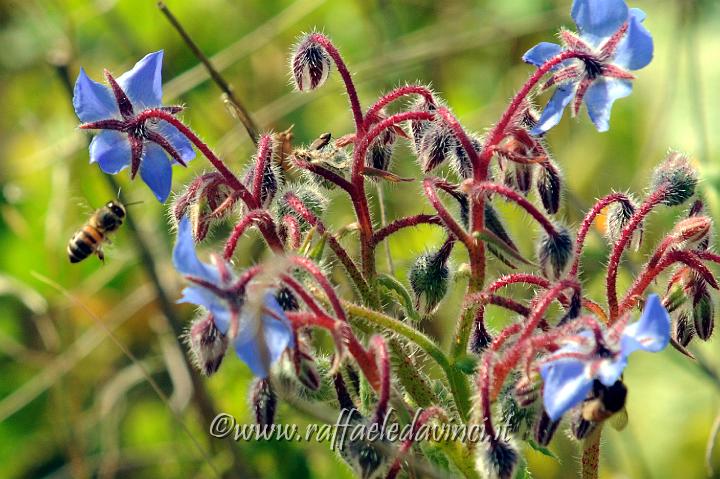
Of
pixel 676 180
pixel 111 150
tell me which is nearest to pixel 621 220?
pixel 676 180

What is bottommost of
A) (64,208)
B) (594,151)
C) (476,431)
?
(594,151)

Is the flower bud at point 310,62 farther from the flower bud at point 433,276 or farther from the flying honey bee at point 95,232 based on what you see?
the flying honey bee at point 95,232

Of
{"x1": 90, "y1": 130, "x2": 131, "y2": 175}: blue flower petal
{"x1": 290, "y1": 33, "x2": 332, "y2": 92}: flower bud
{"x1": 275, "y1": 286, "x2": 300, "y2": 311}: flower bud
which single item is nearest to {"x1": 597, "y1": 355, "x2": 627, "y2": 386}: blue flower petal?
{"x1": 275, "y1": 286, "x2": 300, "y2": 311}: flower bud

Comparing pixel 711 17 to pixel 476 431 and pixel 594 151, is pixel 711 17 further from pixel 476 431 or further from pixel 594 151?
pixel 476 431

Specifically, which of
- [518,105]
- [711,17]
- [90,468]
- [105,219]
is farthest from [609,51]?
[711,17]

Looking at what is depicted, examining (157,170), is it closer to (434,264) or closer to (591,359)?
(434,264)

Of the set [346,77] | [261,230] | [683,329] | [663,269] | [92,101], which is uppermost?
[92,101]
